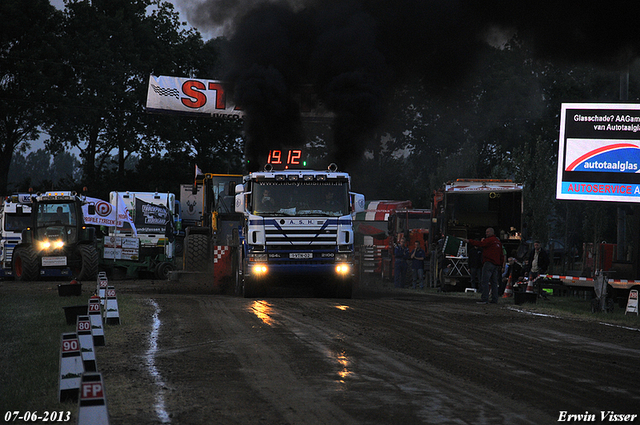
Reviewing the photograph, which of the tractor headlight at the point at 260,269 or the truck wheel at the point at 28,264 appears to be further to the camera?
the truck wheel at the point at 28,264

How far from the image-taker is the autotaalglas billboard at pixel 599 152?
2016cm

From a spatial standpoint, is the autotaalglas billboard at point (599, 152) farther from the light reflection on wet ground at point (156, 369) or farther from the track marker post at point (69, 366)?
the track marker post at point (69, 366)

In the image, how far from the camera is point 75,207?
25500mm

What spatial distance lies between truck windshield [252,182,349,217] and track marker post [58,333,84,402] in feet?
35.7

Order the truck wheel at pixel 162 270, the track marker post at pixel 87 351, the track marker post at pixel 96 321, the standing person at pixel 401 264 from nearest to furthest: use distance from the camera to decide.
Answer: the track marker post at pixel 87 351, the track marker post at pixel 96 321, the standing person at pixel 401 264, the truck wheel at pixel 162 270

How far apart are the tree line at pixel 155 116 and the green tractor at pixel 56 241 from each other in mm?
18719

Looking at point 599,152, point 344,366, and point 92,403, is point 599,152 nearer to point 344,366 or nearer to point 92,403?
point 344,366

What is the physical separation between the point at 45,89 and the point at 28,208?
21.3 m

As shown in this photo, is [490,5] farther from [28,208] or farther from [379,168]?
[379,168]

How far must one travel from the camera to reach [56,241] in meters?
25.1

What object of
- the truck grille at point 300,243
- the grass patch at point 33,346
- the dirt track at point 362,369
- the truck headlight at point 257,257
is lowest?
the grass patch at point 33,346

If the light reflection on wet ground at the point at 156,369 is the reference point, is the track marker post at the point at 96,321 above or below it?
above

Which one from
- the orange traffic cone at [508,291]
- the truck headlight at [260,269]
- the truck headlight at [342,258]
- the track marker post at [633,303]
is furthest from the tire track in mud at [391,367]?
the orange traffic cone at [508,291]

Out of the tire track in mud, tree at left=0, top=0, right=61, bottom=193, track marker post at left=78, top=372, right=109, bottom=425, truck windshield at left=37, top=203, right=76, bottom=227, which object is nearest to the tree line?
tree at left=0, top=0, right=61, bottom=193
